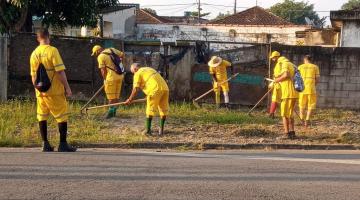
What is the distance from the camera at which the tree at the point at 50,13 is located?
1489 centimetres

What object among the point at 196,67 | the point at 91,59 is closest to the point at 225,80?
the point at 196,67

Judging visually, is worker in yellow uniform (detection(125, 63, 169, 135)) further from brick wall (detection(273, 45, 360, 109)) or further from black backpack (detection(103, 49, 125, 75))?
brick wall (detection(273, 45, 360, 109))

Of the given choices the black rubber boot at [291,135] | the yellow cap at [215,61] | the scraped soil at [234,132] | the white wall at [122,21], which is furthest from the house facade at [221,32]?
the black rubber boot at [291,135]

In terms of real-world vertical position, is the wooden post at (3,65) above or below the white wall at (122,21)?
below

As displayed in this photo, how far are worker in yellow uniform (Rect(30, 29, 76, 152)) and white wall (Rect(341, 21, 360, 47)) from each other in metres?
13.0

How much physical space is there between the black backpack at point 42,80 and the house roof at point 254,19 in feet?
129

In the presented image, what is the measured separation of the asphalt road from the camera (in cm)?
593

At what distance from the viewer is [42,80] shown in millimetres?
8250

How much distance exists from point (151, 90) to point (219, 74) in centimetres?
432

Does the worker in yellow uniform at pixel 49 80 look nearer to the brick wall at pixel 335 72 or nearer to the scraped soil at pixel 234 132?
the scraped soil at pixel 234 132

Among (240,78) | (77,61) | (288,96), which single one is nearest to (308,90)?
(288,96)

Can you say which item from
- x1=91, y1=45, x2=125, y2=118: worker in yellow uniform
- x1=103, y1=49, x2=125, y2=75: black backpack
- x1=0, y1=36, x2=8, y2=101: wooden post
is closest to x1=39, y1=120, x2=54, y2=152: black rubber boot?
x1=91, y1=45, x2=125, y2=118: worker in yellow uniform

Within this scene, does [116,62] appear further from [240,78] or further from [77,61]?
[240,78]

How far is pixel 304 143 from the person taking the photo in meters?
10.4
